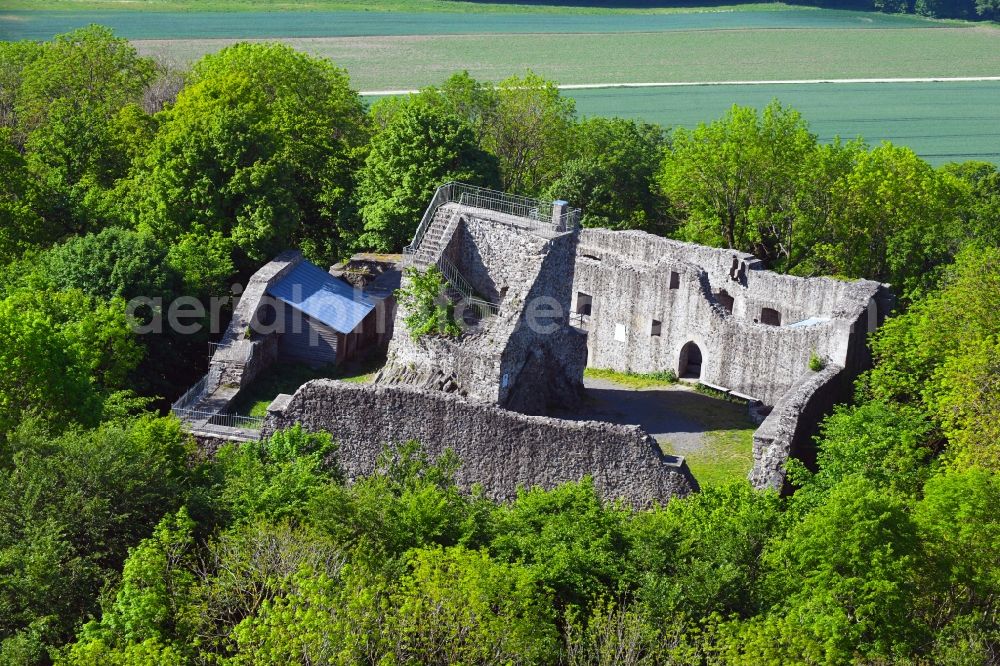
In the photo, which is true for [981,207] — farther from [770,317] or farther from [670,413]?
[670,413]

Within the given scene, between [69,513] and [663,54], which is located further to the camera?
[663,54]

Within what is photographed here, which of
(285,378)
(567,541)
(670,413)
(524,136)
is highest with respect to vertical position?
(524,136)

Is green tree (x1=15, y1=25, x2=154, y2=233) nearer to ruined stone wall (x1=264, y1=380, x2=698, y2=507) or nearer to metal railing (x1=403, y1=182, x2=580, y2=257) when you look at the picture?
metal railing (x1=403, y1=182, x2=580, y2=257)

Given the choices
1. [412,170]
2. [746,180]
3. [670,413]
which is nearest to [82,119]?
[412,170]

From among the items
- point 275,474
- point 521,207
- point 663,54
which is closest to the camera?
point 275,474

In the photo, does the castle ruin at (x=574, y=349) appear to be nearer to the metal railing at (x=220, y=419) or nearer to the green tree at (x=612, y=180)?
the metal railing at (x=220, y=419)

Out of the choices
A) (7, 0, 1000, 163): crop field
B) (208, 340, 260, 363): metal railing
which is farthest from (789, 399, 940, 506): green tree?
(7, 0, 1000, 163): crop field

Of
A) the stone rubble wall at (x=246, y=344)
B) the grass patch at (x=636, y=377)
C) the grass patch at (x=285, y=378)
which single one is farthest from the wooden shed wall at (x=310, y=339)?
the grass patch at (x=636, y=377)

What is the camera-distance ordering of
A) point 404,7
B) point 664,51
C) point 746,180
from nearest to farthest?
Result: point 746,180 → point 664,51 → point 404,7

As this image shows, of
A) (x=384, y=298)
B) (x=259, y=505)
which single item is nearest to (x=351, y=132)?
(x=384, y=298)
